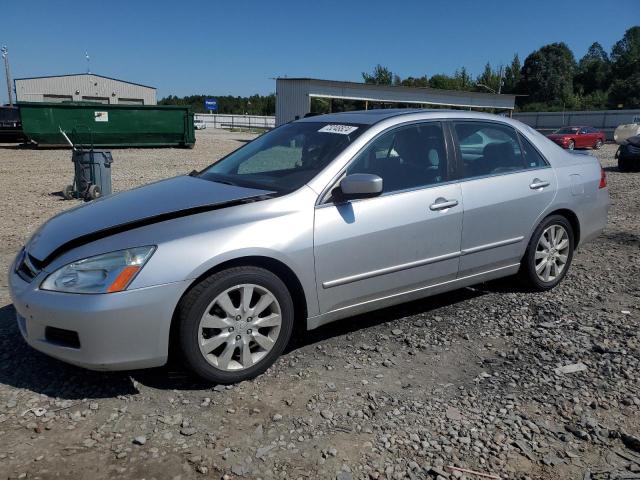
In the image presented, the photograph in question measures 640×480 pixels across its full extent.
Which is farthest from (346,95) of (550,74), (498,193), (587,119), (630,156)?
(550,74)

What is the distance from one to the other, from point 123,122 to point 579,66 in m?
105

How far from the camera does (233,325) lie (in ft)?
10.3

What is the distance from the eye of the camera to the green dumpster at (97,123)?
21.0 m

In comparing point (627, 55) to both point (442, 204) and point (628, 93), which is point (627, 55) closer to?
point (628, 93)

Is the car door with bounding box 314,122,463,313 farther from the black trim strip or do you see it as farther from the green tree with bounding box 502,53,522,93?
the green tree with bounding box 502,53,522,93

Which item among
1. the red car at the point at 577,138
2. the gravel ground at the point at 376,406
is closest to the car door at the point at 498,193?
the gravel ground at the point at 376,406

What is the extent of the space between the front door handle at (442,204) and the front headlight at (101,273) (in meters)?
1.99

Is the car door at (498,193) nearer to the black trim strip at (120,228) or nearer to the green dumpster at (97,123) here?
the black trim strip at (120,228)

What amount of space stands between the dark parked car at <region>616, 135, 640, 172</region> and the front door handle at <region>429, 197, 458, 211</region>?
1463 centimetres

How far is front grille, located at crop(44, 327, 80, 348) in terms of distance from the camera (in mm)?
2891

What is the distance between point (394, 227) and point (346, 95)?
113ft

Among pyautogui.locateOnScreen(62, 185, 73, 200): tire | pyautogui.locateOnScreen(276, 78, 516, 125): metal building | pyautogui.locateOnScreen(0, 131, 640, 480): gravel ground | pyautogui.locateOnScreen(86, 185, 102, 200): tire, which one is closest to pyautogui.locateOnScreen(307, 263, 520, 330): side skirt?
pyautogui.locateOnScreen(0, 131, 640, 480): gravel ground

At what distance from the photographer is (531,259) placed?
465cm

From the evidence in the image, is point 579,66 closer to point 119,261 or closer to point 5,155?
point 5,155
